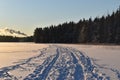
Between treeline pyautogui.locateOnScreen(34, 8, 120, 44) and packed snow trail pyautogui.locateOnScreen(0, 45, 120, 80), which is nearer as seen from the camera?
packed snow trail pyautogui.locateOnScreen(0, 45, 120, 80)

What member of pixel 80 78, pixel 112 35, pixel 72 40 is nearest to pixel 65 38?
pixel 72 40

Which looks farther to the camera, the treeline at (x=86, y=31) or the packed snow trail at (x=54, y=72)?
the treeline at (x=86, y=31)

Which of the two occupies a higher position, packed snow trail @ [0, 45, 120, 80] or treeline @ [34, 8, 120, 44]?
treeline @ [34, 8, 120, 44]

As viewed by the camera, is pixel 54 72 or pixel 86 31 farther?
pixel 86 31

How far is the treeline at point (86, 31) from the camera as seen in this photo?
313ft

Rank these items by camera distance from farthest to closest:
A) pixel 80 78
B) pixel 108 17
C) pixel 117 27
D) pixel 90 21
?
pixel 90 21, pixel 108 17, pixel 117 27, pixel 80 78

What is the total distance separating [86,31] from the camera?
11469 cm

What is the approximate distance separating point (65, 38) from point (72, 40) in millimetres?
6548

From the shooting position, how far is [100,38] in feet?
336

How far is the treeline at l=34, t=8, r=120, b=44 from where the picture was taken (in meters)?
95.3

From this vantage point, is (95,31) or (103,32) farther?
(95,31)

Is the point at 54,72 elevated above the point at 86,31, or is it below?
below

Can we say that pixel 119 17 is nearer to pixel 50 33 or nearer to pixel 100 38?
pixel 100 38

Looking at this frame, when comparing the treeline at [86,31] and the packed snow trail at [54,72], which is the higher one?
the treeline at [86,31]
